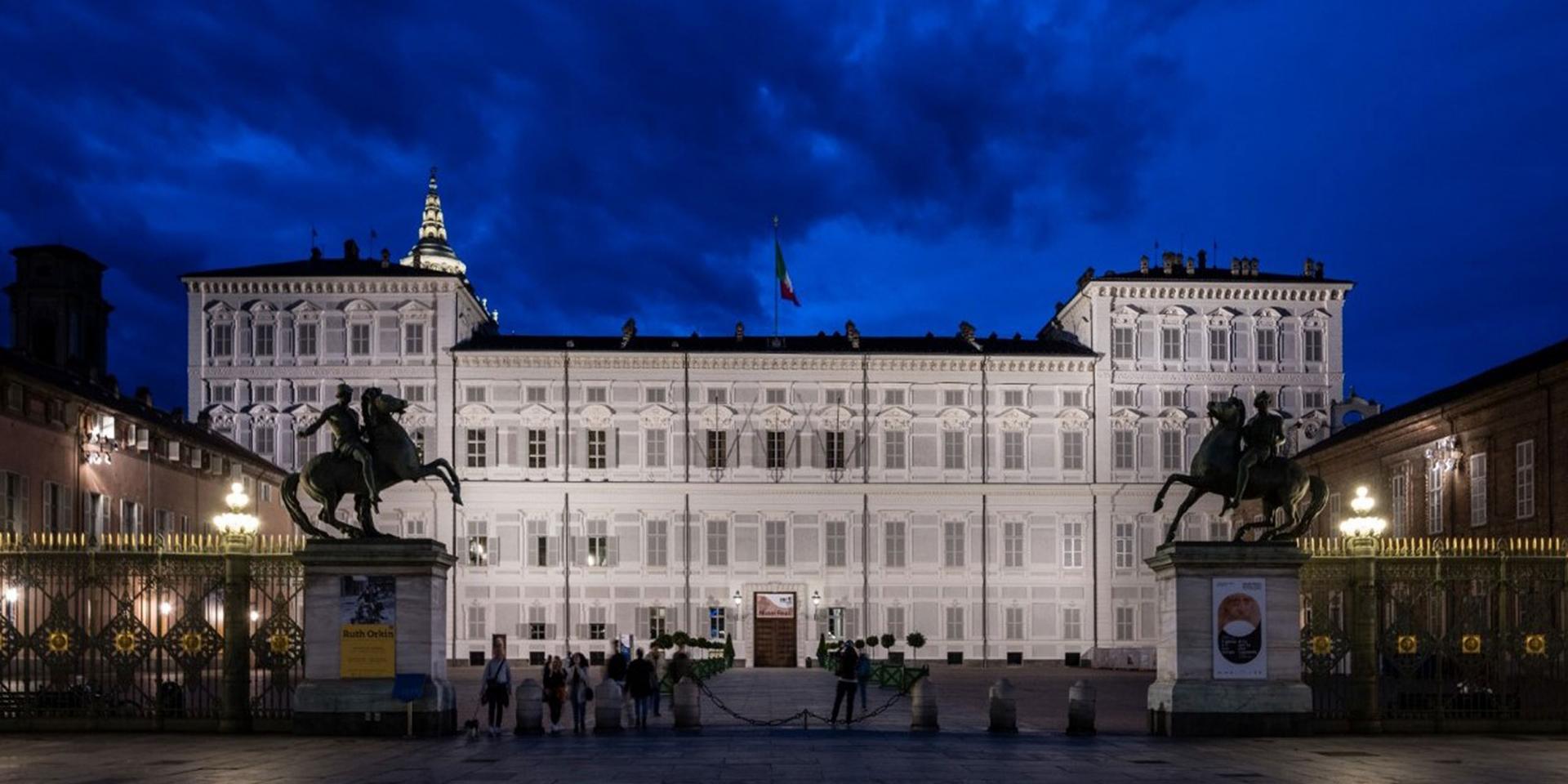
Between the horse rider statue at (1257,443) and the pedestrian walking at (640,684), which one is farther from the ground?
the horse rider statue at (1257,443)

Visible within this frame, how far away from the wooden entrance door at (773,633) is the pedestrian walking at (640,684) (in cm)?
4109

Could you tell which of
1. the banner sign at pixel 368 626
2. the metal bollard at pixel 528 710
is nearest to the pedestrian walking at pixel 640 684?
the metal bollard at pixel 528 710

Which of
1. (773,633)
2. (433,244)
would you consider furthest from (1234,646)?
(433,244)

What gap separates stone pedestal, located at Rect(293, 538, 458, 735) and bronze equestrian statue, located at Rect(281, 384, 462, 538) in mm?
508

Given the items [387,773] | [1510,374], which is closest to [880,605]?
[1510,374]

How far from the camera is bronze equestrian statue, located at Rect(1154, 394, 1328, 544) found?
2556cm

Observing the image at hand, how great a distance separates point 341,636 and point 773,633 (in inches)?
1824

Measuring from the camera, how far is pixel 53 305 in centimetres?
6147

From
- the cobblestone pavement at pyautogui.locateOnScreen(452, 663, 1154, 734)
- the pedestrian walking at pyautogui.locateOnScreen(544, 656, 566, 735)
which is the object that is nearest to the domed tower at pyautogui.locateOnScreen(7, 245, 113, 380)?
the cobblestone pavement at pyautogui.locateOnScreen(452, 663, 1154, 734)

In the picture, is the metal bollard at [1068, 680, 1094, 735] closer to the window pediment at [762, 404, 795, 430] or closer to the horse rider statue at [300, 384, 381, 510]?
the horse rider statue at [300, 384, 381, 510]

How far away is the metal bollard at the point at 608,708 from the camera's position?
1094 inches

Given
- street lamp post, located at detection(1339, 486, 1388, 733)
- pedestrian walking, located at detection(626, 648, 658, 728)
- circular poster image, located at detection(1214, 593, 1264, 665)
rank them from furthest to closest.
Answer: pedestrian walking, located at detection(626, 648, 658, 728), street lamp post, located at detection(1339, 486, 1388, 733), circular poster image, located at detection(1214, 593, 1264, 665)

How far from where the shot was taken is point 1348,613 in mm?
26828

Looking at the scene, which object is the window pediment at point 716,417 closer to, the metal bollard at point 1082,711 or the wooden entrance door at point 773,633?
the wooden entrance door at point 773,633
